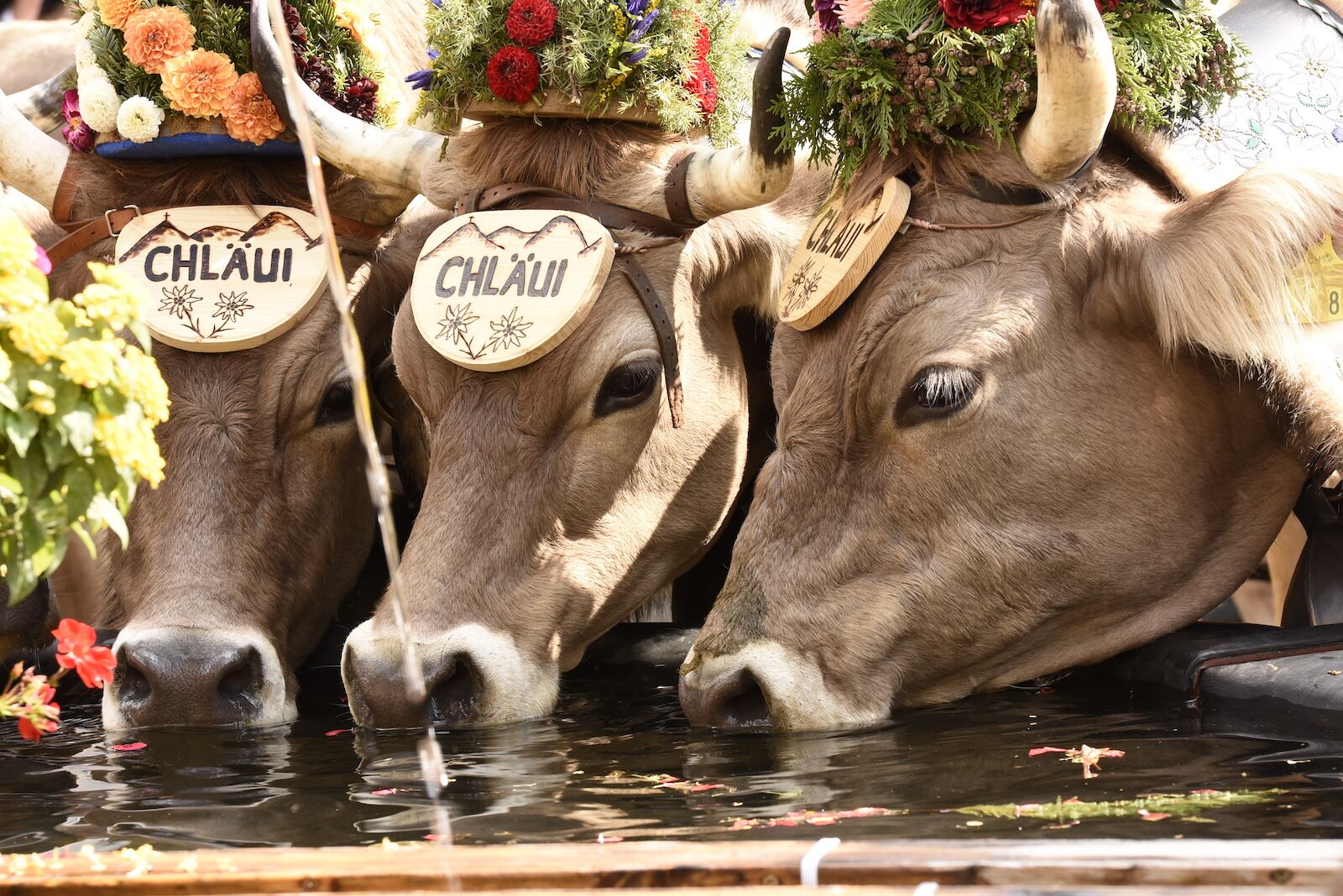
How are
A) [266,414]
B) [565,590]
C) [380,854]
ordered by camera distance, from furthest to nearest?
[266,414] → [565,590] → [380,854]

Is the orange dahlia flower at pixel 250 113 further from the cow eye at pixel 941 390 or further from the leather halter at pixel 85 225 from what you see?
the cow eye at pixel 941 390

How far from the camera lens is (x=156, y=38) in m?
5.04

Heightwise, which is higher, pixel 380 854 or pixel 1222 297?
pixel 1222 297

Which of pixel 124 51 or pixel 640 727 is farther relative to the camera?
pixel 124 51

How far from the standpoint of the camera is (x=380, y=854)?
2.24 metres

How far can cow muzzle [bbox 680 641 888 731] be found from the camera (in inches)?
153

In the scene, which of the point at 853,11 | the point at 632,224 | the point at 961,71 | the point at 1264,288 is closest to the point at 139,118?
the point at 632,224

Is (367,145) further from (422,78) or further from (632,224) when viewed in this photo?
(632,224)

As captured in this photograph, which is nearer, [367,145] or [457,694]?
[457,694]

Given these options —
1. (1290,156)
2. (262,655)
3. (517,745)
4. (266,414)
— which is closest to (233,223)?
(266,414)

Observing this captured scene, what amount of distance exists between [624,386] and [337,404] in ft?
3.47

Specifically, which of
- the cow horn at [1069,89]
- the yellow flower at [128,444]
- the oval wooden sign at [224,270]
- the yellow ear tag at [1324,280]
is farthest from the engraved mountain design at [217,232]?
the yellow ear tag at [1324,280]

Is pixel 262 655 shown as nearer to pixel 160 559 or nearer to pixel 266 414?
pixel 160 559

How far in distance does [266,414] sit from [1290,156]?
9.86ft
